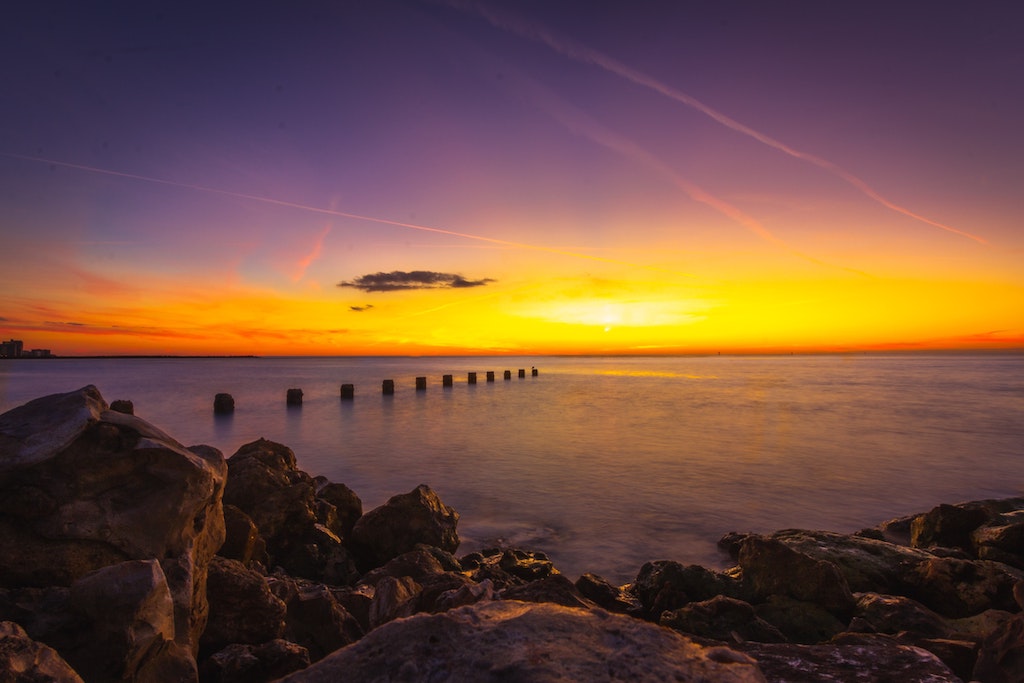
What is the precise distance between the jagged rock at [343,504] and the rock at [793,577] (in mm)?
6337

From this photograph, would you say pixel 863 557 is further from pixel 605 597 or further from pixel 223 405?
pixel 223 405

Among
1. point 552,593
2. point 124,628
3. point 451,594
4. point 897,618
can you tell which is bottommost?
point 897,618

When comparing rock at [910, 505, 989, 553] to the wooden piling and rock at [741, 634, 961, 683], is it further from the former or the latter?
the wooden piling

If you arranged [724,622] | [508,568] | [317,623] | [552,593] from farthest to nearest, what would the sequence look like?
[508,568]
[724,622]
[317,623]
[552,593]

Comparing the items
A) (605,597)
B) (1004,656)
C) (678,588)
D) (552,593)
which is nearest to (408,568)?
(605,597)

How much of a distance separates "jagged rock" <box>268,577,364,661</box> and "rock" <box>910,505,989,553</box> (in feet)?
31.5

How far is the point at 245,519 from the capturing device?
20.1 feet

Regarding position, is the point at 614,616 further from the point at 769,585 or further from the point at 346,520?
the point at 346,520

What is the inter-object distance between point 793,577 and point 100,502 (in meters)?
7.02

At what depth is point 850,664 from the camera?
2779 mm

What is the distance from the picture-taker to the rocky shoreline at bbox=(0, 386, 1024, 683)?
8.08 feet

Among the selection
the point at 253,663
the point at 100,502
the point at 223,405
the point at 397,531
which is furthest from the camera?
the point at 223,405

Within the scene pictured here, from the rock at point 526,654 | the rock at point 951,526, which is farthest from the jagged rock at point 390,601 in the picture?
the rock at point 951,526

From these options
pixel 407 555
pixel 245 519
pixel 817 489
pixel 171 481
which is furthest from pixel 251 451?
pixel 817 489
